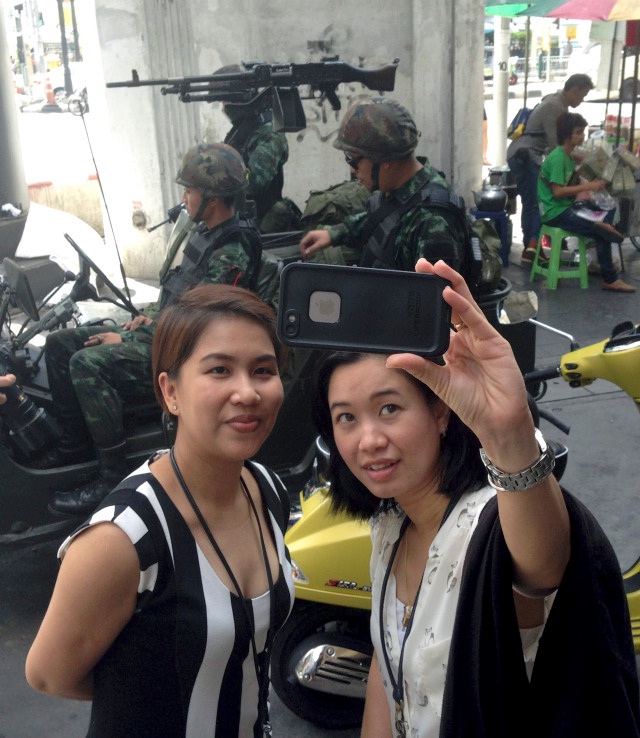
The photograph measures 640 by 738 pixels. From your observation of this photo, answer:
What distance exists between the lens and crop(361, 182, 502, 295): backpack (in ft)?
14.1

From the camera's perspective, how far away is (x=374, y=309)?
137 cm

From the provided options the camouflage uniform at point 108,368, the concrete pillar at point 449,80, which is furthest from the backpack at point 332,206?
the concrete pillar at point 449,80

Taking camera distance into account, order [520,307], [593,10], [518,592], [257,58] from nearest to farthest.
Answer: [518,592], [520,307], [257,58], [593,10]

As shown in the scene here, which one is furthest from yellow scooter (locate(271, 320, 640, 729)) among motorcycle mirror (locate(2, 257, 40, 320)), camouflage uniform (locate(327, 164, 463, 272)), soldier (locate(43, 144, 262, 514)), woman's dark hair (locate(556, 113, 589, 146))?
woman's dark hair (locate(556, 113, 589, 146))

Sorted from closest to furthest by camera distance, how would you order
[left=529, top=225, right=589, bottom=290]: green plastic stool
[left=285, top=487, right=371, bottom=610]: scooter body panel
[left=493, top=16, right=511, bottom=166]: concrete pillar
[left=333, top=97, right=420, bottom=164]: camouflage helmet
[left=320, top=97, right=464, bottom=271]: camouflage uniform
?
[left=285, top=487, right=371, bottom=610]: scooter body panel → [left=320, top=97, right=464, bottom=271]: camouflage uniform → [left=333, top=97, right=420, bottom=164]: camouflage helmet → [left=529, top=225, right=589, bottom=290]: green plastic stool → [left=493, top=16, right=511, bottom=166]: concrete pillar

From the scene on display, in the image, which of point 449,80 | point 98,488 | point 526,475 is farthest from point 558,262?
point 526,475

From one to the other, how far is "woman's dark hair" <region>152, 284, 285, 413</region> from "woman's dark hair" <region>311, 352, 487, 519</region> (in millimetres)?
137

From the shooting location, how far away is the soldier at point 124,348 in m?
4.04

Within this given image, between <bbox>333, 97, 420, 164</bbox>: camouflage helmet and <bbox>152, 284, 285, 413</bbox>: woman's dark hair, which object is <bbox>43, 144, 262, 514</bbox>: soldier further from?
<bbox>152, 284, 285, 413</bbox>: woman's dark hair

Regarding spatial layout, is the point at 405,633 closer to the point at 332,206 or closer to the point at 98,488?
the point at 98,488

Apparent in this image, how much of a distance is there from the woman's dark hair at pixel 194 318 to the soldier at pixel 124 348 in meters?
2.07

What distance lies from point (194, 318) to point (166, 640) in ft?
2.13

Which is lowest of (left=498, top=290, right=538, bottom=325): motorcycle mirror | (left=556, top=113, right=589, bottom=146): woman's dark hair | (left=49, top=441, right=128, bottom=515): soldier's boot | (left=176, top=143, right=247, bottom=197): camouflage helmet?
(left=49, top=441, right=128, bottom=515): soldier's boot

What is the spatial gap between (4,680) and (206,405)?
2.41 metres
